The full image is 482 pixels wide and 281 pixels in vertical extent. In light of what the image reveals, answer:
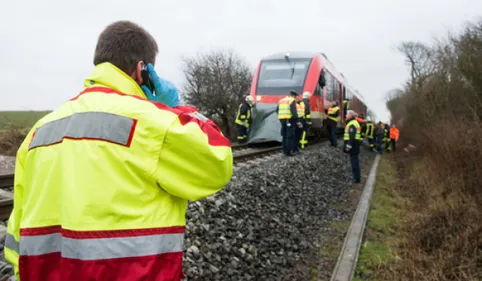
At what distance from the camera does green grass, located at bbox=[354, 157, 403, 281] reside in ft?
16.8

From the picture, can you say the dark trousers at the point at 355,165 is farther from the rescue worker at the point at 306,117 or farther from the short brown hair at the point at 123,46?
the short brown hair at the point at 123,46

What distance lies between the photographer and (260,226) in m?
5.26

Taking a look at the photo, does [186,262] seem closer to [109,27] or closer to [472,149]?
[109,27]

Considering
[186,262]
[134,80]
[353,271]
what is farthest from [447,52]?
[134,80]

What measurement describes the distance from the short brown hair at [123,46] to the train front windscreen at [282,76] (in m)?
11.0

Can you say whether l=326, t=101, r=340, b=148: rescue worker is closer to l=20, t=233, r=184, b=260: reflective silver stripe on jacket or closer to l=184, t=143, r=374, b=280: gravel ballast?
l=184, t=143, r=374, b=280: gravel ballast

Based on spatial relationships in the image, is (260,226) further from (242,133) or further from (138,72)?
(242,133)

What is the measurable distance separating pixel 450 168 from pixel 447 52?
8.55m

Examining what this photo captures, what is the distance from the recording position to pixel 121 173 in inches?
55.5

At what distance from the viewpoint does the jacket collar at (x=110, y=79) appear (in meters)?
1.58

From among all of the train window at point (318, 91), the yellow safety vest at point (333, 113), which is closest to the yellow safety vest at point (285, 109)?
the train window at point (318, 91)

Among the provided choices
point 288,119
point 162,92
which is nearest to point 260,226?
point 162,92

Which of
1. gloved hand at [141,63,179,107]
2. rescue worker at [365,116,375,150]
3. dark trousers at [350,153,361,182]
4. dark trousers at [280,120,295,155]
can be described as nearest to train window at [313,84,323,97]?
dark trousers at [280,120,295,155]

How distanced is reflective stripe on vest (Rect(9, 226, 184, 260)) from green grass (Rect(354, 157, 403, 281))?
391 centimetres
